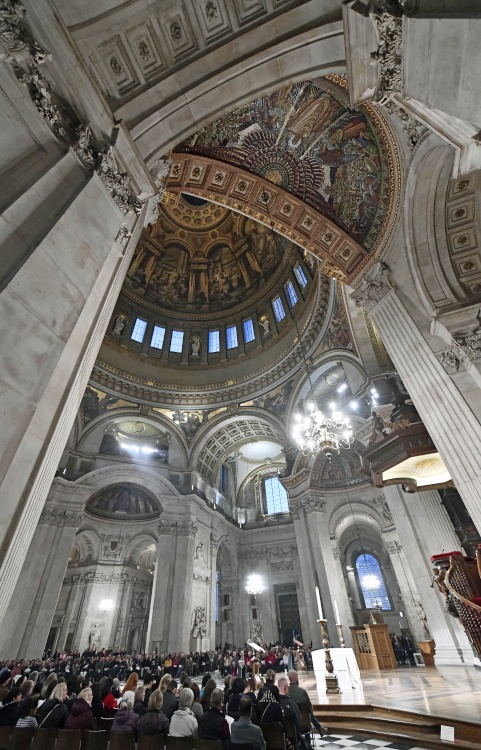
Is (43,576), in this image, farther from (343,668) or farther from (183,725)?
(183,725)

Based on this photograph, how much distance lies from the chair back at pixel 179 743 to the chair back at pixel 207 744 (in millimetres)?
107

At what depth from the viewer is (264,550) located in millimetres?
20719

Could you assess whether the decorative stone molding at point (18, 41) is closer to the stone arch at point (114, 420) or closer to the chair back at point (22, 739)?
the chair back at point (22, 739)

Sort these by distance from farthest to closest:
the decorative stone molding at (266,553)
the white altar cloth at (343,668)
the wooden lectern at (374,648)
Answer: the decorative stone molding at (266,553), the wooden lectern at (374,648), the white altar cloth at (343,668)

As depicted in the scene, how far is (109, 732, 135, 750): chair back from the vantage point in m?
2.98

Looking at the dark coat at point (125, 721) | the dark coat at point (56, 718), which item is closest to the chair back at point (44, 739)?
the dark coat at point (56, 718)

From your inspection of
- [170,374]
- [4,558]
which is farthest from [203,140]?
[170,374]

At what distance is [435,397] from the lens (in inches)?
232

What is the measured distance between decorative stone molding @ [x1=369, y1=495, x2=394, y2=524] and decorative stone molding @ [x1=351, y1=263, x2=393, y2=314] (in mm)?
9560

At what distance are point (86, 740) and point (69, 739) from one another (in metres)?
0.19

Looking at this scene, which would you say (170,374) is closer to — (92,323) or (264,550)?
(264,550)

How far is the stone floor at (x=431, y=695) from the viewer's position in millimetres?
4160

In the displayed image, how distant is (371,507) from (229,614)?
10.9m

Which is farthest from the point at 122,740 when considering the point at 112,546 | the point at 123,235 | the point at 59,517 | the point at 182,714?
the point at 112,546
